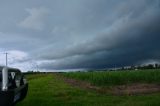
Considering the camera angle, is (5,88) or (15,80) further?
(15,80)

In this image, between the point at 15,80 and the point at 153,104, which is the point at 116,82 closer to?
the point at 153,104

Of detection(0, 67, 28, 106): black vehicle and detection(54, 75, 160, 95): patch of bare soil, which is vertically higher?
detection(0, 67, 28, 106): black vehicle

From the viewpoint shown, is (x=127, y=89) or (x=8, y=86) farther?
(x=127, y=89)

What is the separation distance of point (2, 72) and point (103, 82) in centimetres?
2072

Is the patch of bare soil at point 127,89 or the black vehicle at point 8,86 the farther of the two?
the patch of bare soil at point 127,89

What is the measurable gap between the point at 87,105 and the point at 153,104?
243 centimetres

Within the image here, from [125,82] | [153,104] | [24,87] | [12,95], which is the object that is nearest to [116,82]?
[125,82]

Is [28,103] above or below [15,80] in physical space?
below

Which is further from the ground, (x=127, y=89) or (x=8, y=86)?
(x=8, y=86)

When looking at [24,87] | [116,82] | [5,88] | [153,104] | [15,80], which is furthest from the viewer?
[116,82]

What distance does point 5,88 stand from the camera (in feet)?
25.9

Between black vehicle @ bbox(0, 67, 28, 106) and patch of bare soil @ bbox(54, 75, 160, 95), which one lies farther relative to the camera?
patch of bare soil @ bbox(54, 75, 160, 95)

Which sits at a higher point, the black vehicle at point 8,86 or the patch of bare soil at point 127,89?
the black vehicle at point 8,86

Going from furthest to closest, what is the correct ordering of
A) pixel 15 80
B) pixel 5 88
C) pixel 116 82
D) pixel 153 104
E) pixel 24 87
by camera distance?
pixel 116 82
pixel 153 104
pixel 24 87
pixel 15 80
pixel 5 88
